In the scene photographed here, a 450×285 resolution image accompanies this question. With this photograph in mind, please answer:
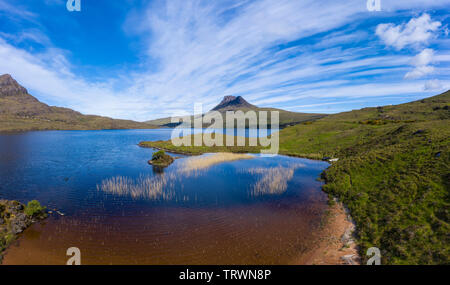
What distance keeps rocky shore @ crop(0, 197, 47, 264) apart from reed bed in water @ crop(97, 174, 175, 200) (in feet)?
27.8

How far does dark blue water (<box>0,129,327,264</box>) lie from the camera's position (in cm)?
1502

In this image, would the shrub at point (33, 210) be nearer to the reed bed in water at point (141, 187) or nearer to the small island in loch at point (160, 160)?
the reed bed in water at point (141, 187)

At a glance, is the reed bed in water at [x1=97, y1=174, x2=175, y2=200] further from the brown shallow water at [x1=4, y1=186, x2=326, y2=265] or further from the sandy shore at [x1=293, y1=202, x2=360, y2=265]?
the sandy shore at [x1=293, y1=202, x2=360, y2=265]

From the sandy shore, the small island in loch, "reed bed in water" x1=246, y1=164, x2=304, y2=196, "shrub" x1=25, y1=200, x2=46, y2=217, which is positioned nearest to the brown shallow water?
the sandy shore

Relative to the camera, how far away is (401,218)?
16.1 metres

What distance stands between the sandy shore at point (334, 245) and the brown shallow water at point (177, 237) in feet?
2.46

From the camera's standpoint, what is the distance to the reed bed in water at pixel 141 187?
27.0 metres

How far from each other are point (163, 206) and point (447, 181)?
32.1m

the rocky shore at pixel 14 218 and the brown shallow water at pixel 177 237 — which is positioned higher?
the rocky shore at pixel 14 218

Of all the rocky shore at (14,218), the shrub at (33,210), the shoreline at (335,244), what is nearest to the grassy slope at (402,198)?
the shoreline at (335,244)

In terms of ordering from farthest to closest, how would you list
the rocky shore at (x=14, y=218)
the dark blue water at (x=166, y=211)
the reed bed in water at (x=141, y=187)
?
the reed bed in water at (x=141, y=187)
the rocky shore at (x=14, y=218)
the dark blue water at (x=166, y=211)

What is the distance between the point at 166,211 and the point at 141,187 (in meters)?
10.6

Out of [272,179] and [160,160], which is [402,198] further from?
[160,160]

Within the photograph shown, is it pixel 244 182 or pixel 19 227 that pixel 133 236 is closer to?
pixel 19 227
